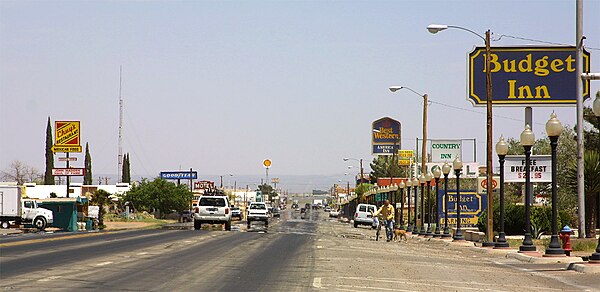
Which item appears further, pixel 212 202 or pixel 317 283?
pixel 212 202

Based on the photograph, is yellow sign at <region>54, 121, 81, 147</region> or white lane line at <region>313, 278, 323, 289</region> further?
yellow sign at <region>54, 121, 81, 147</region>

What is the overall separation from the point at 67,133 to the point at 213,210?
112 feet

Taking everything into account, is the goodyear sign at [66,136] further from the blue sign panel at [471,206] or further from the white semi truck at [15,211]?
the blue sign panel at [471,206]

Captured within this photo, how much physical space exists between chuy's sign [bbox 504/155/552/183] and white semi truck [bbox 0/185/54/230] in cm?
2859

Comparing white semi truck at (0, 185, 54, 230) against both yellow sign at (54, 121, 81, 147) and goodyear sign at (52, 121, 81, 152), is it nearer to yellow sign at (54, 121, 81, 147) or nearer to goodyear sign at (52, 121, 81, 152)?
goodyear sign at (52, 121, 81, 152)

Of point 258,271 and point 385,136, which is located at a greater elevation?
point 385,136

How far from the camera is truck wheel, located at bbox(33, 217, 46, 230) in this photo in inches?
2233

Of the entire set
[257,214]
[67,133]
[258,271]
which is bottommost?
[257,214]

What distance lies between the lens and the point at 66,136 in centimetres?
8294

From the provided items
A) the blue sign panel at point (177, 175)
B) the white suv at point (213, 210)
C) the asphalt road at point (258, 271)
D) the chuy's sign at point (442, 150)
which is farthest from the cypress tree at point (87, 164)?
the asphalt road at point (258, 271)

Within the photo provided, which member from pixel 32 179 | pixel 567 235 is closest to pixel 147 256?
pixel 567 235

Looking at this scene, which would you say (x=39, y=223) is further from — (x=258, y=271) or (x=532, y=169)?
(x=258, y=271)

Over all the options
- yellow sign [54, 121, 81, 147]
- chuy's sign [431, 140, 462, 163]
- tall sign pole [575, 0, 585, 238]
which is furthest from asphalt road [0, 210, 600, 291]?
yellow sign [54, 121, 81, 147]

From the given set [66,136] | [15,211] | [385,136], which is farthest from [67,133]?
[385,136]
